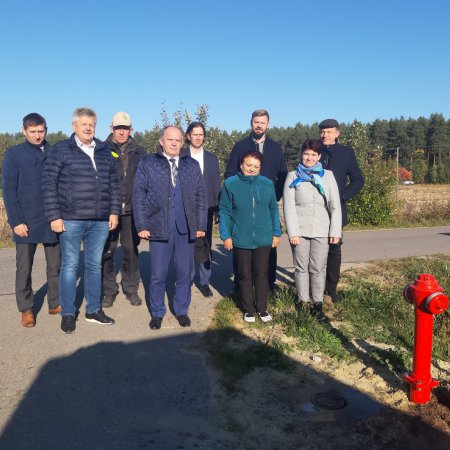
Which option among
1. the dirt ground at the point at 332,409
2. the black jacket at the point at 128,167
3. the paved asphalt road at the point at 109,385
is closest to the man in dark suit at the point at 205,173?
the paved asphalt road at the point at 109,385

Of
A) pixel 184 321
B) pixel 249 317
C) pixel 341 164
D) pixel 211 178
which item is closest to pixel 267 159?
pixel 211 178

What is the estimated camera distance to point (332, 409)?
3.37m

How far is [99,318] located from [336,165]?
10.8 feet

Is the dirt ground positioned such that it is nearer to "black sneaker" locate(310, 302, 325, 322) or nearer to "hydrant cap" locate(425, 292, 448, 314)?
"hydrant cap" locate(425, 292, 448, 314)

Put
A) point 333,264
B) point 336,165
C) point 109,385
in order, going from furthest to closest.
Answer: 1. point 333,264
2. point 336,165
3. point 109,385

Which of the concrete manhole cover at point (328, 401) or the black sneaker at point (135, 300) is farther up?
the black sneaker at point (135, 300)

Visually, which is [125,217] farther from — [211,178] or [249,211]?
[249,211]

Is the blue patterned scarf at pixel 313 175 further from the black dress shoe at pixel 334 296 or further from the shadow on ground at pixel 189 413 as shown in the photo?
the shadow on ground at pixel 189 413

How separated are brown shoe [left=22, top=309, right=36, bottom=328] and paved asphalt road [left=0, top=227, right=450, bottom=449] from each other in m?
0.06

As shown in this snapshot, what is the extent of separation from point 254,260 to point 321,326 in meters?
1.01

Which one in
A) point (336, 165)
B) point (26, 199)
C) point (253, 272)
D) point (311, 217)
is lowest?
point (253, 272)

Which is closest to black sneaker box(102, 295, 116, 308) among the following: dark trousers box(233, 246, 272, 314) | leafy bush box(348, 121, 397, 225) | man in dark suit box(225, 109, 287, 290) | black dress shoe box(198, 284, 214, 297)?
black dress shoe box(198, 284, 214, 297)

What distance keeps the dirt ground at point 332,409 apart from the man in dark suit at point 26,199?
8.34 feet

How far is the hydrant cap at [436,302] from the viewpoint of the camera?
10.5 ft
